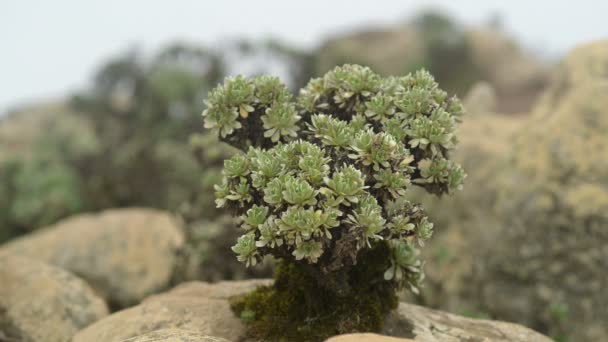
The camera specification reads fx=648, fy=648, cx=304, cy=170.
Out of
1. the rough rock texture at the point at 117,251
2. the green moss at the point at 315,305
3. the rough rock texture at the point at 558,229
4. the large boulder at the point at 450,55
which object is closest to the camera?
the green moss at the point at 315,305

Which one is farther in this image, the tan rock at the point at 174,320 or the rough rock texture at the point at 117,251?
the rough rock texture at the point at 117,251

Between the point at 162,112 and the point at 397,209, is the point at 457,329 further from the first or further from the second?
the point at 162,112

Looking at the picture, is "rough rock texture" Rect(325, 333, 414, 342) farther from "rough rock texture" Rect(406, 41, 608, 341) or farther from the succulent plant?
"rough rock texture" Rect(406, 41, 608, 341)

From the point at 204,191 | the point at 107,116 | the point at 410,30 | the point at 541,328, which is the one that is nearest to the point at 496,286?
the point at 541,328

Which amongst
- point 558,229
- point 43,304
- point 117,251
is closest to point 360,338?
point 43,304

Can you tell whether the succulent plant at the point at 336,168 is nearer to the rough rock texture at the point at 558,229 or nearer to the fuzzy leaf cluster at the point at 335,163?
the fuzzy leaf cluster at the point at 335,163

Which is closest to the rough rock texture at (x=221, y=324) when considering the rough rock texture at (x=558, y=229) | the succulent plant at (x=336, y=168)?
the succulent plant at (x=336, y=168)

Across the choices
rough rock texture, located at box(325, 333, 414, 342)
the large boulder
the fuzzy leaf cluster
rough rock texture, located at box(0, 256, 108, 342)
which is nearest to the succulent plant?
the fuzzy leaf cluster
